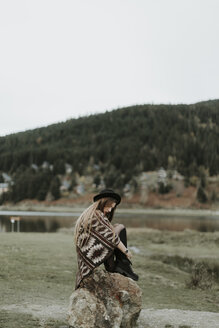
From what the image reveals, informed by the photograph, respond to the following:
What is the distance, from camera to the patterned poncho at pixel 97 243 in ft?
23.8

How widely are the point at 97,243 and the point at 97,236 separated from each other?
12 cm

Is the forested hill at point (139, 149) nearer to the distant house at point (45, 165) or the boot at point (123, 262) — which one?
the distant house at point (45, 165)

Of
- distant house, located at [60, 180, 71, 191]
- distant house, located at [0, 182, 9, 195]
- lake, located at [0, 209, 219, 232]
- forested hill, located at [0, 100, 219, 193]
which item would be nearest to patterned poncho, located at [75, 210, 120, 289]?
lake, located at [0, 209, 219, 232]

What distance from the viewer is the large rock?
7344mm

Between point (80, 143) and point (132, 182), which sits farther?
point (80, 143)

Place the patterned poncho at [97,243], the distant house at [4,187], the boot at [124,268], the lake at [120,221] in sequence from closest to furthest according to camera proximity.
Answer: the patterned poncho at [97,243], the boot at [124,268], the lake at [120,221], the distant house at [4,187]

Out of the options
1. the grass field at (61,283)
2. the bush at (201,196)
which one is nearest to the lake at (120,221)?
the grass field at (61,283)

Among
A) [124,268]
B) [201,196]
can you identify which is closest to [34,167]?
[201,196]

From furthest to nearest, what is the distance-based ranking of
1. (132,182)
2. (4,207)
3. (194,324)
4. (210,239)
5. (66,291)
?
(132,182) → (4,207) → (210,239) → (66,291) → (194,324)

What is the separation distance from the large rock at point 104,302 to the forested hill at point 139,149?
147259 millimetres

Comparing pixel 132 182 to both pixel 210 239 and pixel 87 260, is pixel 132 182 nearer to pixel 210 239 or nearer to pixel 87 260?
pixel 210 239

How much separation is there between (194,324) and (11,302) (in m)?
4.43

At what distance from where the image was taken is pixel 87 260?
24.1 feet

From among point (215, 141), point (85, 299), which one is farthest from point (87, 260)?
point (215, 141)
